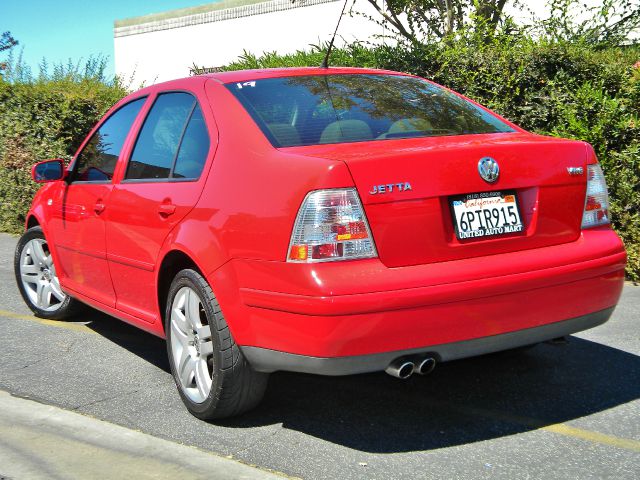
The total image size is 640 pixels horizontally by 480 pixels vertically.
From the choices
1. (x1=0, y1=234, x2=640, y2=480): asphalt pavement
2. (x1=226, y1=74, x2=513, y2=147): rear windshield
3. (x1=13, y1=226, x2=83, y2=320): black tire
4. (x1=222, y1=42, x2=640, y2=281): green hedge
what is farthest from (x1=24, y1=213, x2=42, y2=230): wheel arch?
(x1=222, y1=42, x2=640, y2=281): green hedge

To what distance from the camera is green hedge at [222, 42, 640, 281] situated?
25.7 ft

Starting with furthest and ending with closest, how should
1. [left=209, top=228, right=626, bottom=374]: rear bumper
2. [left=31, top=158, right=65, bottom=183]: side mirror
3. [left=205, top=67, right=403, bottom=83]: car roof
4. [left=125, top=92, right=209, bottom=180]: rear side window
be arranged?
[left=31, top=158, right=65, bottom=183]: side mirror, [left=205, top=67, right=403, bottom=83]: car roof, [left=125, top=92, right=209, bottom=180]: rear side window, [left=209, top=228, right=626, bottom=374]: rear bumper

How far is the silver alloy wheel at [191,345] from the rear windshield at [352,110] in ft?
3.06

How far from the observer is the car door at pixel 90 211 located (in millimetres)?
5457

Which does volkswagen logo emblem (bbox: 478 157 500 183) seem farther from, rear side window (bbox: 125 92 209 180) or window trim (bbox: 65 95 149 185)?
window trim (bbox: 65 95 149 185)

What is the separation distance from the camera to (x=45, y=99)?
→ 1184 centimetres

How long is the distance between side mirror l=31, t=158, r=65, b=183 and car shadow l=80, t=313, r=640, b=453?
157 centimetres

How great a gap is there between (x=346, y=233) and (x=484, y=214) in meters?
0.65

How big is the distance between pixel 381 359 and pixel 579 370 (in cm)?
187

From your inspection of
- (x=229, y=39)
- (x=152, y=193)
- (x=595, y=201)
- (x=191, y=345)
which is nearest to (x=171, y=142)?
(x=152, y=193)

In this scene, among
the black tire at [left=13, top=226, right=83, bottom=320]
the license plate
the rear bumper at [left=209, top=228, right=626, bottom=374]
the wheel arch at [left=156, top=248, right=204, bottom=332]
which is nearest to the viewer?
the rear bumper at [left=209, top=228, right=626, bottom=374]

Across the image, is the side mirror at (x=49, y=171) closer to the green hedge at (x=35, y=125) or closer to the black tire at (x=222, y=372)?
the black tire at (x=222, y=372)

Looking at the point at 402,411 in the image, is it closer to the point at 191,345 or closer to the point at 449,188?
the point at 191,345

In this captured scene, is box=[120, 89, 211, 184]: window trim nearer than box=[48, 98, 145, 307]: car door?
Yes
